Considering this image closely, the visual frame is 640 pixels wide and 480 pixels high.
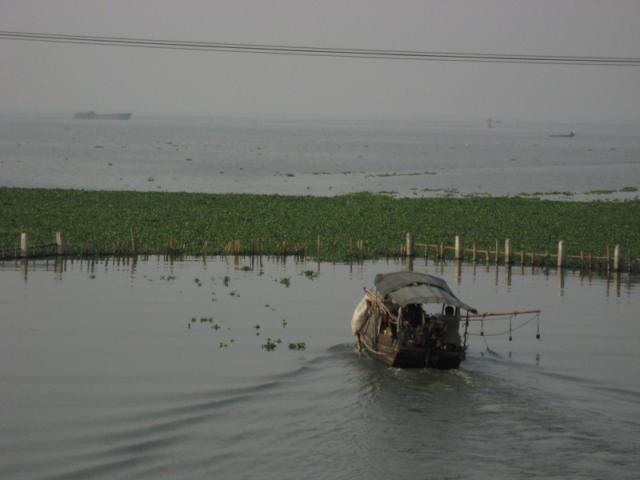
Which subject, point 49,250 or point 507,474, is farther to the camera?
point 49,250

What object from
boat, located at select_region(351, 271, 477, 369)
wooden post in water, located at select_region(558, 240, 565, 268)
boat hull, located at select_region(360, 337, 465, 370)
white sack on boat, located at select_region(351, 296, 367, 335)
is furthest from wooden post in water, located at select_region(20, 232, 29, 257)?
wooden post in water, located at select_region(558, 240, 565, 268)

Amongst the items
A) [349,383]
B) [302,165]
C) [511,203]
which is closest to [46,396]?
[349,383]

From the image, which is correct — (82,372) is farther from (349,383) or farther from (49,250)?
(49,250)

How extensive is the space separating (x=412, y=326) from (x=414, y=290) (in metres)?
1.34

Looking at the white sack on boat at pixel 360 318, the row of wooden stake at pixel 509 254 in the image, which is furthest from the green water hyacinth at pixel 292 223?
the white sack on boat at pixel 360 318

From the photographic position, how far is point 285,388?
3256 cm

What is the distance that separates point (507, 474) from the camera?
25.1 metres

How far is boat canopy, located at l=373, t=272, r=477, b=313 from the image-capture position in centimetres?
3441

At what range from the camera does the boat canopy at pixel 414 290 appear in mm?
34406

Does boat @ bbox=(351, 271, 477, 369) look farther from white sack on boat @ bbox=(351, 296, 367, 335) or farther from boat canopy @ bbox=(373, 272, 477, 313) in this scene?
white sack on boat @ bbox=(351, 296, 367, 335)

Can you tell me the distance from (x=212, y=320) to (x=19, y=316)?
8.60 m

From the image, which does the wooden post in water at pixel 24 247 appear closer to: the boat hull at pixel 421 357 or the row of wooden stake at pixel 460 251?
the row of wooden stake at pixel 460 251

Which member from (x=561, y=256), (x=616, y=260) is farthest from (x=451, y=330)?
(x=616, y=260)

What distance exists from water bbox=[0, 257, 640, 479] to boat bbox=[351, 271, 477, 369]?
628mm
